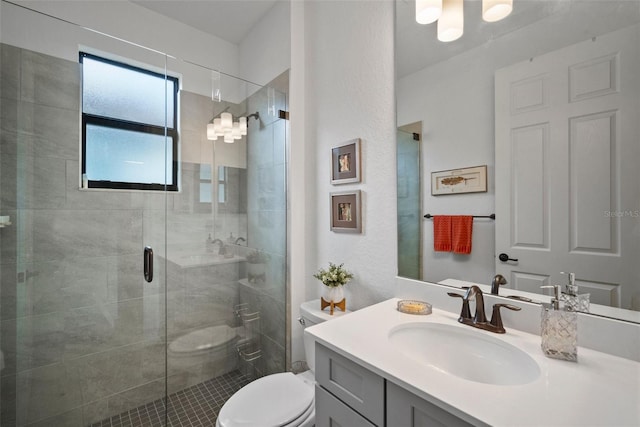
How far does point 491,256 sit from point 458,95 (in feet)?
2.18

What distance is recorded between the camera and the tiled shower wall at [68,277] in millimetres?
1431

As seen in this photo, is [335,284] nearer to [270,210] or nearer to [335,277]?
[335,277]

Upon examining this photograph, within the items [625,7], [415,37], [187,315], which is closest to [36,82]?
[187,315]

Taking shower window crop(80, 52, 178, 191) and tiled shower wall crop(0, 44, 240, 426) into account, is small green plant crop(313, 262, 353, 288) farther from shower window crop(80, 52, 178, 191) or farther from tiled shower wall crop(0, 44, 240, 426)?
shower window crop(80, 52, 178, 191)

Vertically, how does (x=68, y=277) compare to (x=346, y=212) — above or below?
below

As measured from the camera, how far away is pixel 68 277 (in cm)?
158

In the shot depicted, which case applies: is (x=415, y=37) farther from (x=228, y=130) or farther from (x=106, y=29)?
(x=106, y=29)

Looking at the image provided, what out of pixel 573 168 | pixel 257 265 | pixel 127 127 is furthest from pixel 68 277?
pixel 573 168

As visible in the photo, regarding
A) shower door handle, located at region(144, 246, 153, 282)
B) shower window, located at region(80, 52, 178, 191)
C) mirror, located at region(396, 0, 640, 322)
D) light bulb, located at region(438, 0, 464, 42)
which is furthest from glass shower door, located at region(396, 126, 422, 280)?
shower door handle, located at region(144, 246, 153, 282)

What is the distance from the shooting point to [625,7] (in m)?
0.82

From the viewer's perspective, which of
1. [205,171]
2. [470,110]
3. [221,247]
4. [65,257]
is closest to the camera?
[470,110]

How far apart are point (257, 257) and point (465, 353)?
4.71ft

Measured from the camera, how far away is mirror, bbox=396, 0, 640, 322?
81 centimetres

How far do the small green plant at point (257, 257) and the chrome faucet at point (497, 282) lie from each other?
1411mm
